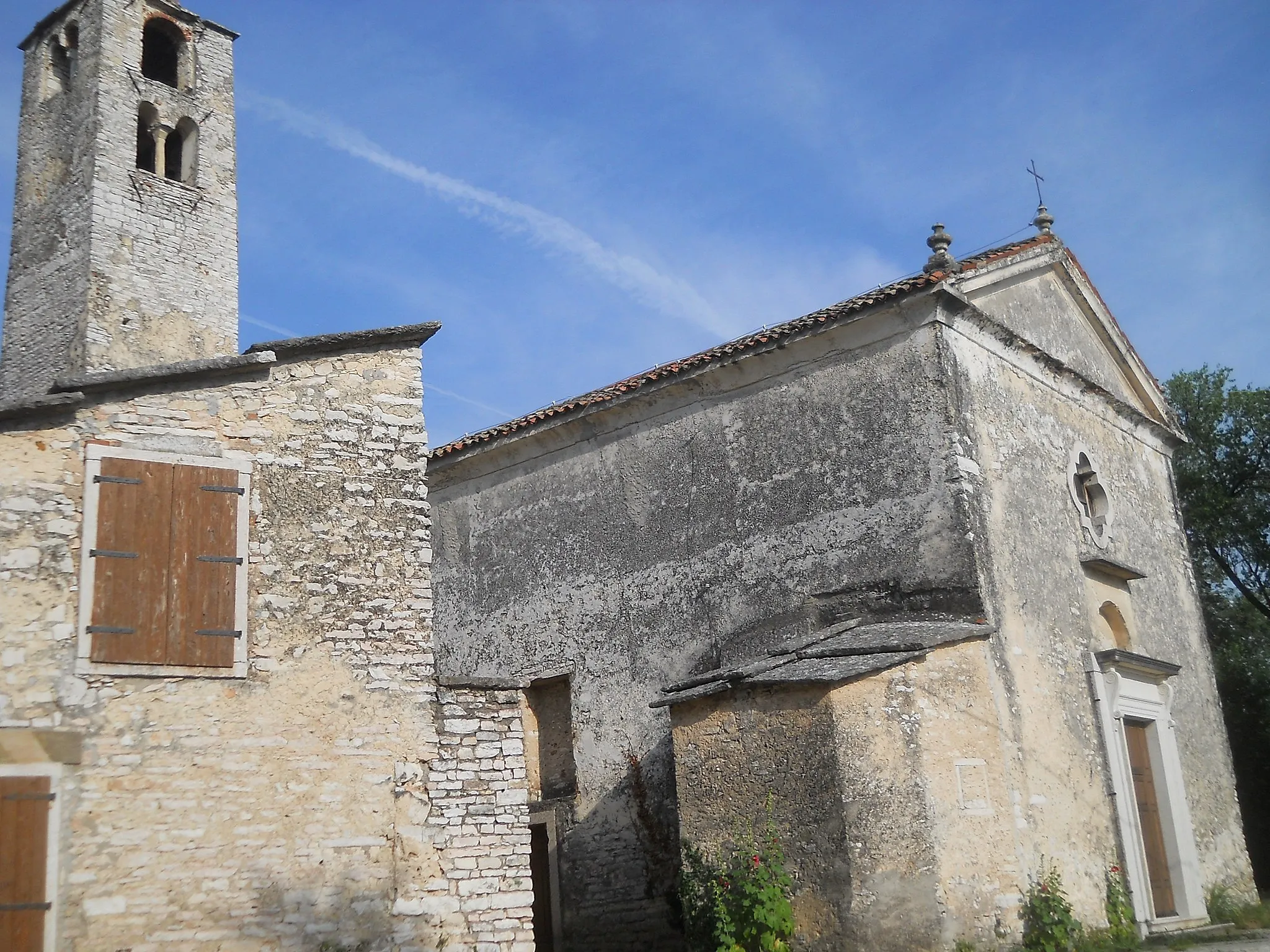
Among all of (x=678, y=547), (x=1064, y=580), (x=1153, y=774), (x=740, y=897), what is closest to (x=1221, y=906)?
(x=1153, y=774)

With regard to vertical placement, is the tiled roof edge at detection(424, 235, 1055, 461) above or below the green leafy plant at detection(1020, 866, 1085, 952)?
→ above

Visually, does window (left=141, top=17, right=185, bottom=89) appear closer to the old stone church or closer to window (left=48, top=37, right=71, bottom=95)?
Answer: the old stone church

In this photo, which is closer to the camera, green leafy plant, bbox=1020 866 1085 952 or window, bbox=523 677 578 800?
green leafy plant, bbox=1020 866 1085 952

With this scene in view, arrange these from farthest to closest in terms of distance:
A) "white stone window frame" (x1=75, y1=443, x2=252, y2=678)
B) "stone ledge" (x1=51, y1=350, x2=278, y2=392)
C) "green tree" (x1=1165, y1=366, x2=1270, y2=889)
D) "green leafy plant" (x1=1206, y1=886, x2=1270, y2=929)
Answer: "green tree" (x1=1165, y1=366, x2=1270, y2=889)
"green leafy plant" (x1=1206, y1=886, x2=1270, y2=929)
"stone ledge" (x1=51, y1=350, x2=278, y2=392)
"white stone window frame" (x1=75, y1=443, x2=252, y2=678)

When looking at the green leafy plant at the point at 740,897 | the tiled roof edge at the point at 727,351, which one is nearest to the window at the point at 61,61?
the tiled roof edge at the point at 727,351

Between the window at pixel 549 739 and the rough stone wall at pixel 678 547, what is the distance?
291mm

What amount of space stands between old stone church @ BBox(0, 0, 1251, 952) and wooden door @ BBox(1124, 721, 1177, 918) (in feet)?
0.20

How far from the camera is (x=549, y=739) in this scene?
49.5 ft

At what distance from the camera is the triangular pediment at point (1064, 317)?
13977mm

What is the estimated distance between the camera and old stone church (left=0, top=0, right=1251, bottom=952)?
834 cm

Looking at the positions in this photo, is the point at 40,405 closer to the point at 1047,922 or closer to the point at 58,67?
the point at 1047,922

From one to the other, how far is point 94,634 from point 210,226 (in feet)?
42.2

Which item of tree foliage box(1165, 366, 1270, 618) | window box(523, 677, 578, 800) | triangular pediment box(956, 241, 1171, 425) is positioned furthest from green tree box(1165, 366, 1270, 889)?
window box(523, 677, 578, 800)

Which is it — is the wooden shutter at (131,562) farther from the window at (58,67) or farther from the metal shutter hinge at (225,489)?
the window at (58,67)
